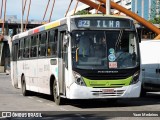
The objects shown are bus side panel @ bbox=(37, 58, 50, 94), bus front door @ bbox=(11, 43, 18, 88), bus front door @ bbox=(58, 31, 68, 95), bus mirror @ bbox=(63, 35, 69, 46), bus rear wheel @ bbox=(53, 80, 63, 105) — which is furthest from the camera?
bus front door @ bbox=(11, 43, 18, 88)

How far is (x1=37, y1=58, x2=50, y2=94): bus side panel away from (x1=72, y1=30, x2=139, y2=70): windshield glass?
2799 millimetres

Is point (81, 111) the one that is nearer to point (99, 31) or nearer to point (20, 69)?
point (99, 31)

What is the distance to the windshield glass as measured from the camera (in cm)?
1437

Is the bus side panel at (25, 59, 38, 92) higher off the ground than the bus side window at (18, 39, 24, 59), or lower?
lower

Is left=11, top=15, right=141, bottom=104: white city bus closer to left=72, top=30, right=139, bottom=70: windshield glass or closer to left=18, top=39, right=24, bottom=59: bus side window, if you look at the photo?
left=72, top=30, right=139, bottom=70: windshield glass

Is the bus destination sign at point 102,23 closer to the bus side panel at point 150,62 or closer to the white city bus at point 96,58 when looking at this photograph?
the white city bus at point 96,58

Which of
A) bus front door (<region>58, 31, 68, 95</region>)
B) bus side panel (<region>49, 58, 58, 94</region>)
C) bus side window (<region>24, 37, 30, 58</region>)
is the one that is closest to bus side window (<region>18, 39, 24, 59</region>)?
bus side window (<region>24, 37, 30, 58</region>)

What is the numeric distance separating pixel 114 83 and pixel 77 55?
141cm

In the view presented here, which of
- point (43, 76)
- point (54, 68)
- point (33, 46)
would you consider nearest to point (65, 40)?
point (54, 68)

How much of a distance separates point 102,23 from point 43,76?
3.92 m

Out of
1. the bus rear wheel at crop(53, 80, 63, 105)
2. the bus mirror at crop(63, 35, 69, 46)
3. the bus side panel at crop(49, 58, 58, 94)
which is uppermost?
the bus mirror at crop(63, 35, 69, 46)

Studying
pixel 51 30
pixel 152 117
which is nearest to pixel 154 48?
pixel 51 30

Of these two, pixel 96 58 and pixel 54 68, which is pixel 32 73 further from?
pixel 96 58

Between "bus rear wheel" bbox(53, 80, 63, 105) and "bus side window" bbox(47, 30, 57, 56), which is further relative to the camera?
"bus side window" bbox(47, 30, 57, 56)
